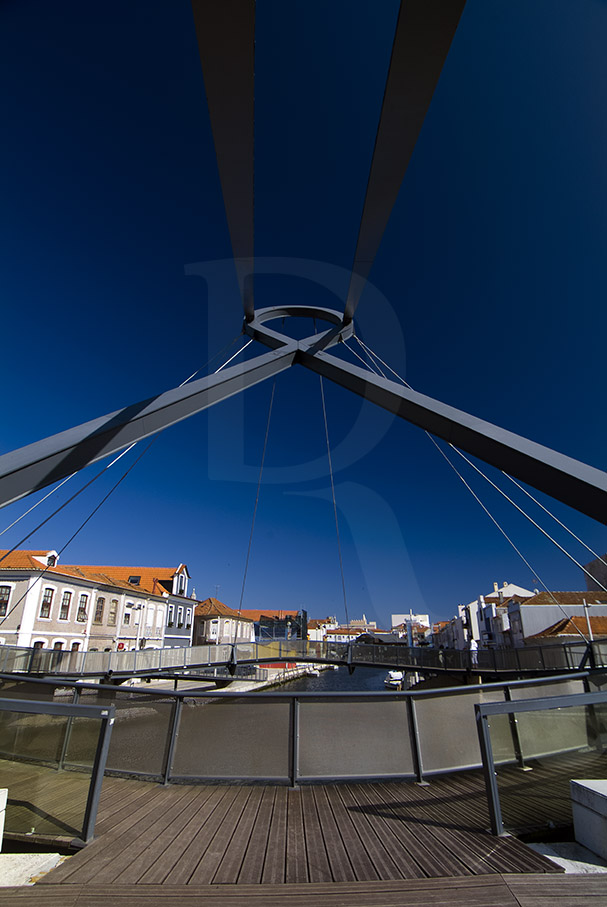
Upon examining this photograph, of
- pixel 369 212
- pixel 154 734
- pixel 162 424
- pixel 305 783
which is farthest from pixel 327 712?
pixel 369 212

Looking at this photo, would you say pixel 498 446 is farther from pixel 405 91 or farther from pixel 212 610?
pixel 212 610

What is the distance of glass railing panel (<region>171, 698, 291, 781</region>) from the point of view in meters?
4.41

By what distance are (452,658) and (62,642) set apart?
853 inches

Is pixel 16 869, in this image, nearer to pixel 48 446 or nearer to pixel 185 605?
pixel 48 446

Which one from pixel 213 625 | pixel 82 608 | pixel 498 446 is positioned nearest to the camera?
pixel 498 446

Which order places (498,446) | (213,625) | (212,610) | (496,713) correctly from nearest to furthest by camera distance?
(496,713) → (498,446) → (213,625) → (212,610)

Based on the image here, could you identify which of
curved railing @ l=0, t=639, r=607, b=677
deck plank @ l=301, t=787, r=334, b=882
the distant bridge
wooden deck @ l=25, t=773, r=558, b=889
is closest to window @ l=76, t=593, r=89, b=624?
the distant bridge

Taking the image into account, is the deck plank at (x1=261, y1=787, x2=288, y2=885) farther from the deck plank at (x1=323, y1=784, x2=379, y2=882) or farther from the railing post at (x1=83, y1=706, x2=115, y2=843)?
the railing post at (x1=83, y1=706, x2=115, y2=843)

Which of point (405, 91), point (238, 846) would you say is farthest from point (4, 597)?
point (405, 91)

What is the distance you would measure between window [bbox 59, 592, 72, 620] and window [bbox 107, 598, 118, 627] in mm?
4219

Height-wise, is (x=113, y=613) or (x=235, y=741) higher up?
(x=113, y=613)

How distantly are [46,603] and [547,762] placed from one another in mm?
27182

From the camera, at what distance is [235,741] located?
4.46 metres

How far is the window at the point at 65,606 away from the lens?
26031mm
